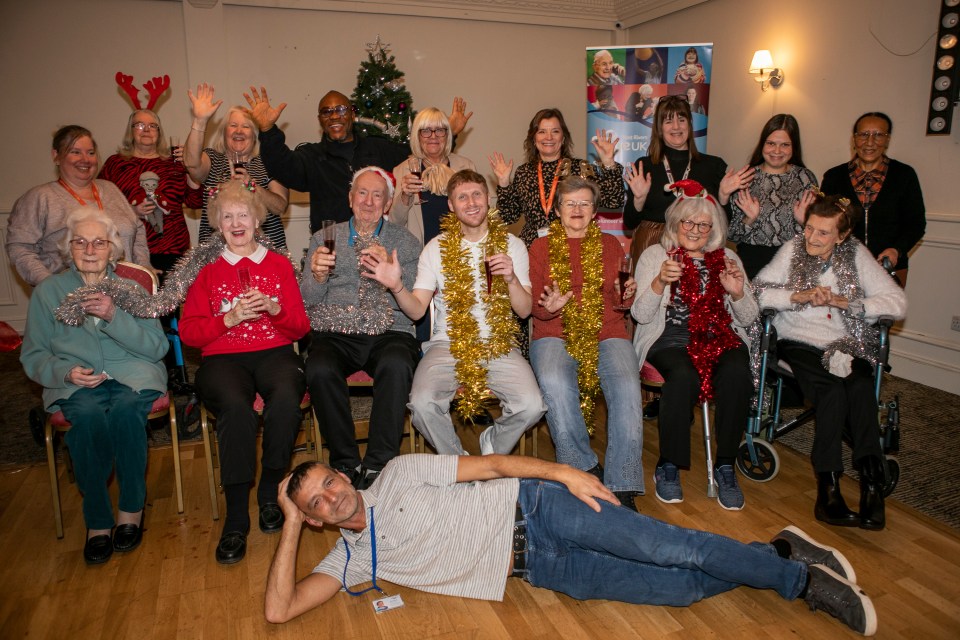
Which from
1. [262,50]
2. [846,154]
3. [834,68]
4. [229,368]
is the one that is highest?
[262,50]

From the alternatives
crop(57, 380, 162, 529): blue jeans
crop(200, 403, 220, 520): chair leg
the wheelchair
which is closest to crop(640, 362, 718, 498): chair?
the wheelchair

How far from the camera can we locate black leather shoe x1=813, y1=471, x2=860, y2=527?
2914 millimetres

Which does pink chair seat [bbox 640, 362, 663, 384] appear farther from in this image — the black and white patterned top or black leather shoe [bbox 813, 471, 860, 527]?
the black and white patterned top

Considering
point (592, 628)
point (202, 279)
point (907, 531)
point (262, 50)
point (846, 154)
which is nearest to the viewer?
point (592, 628)

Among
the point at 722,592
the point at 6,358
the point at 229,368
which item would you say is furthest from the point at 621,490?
the point at 6,358

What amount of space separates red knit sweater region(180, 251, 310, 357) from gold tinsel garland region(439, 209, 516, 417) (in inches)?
28.8

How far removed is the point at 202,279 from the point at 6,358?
3.98 m

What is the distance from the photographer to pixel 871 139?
4.02 meters

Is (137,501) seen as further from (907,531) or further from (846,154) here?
(846,154)

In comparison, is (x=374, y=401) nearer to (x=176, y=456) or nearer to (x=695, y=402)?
(x=176, y=456)

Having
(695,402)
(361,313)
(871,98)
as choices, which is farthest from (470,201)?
(871,98)

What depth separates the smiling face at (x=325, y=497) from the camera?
2.05 meters

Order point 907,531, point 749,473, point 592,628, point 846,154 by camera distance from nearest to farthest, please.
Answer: point 592,628 → point 907,531 → point 749,473 → point 846,154

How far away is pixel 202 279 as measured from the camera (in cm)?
311
